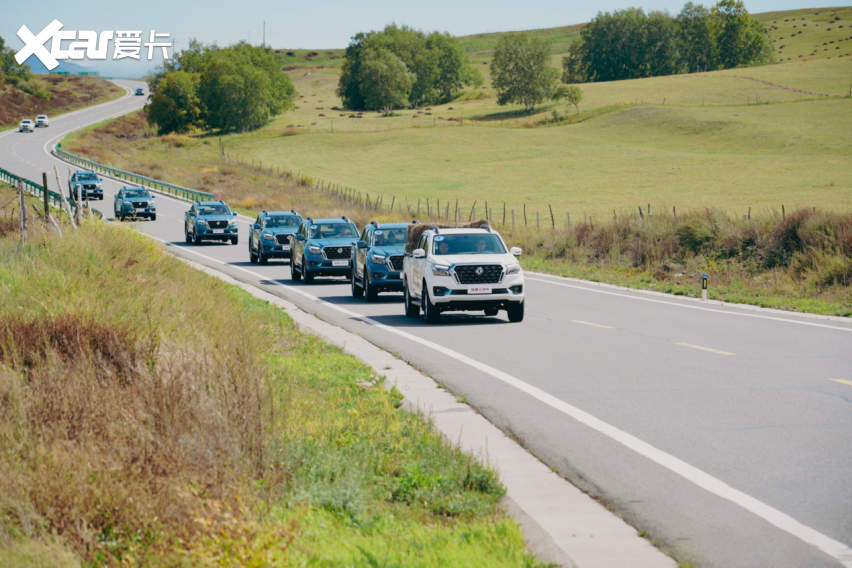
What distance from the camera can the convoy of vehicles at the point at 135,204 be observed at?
49.9 metres

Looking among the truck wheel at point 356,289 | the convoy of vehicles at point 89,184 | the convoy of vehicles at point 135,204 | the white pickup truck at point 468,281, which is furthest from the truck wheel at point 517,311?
the convoy of vehicles at point 89,184

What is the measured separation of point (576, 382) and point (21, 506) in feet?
24.2

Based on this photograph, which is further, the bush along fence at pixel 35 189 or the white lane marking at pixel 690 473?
the bush along fence at pixel 35 189

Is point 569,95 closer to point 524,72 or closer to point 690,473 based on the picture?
point 524,72

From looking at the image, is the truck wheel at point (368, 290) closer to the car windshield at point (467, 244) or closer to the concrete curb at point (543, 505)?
the car windshield at point (467, 244)

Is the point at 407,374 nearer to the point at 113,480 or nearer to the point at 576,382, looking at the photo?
the point at 576,382

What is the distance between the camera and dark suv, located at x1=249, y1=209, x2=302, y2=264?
32.3m

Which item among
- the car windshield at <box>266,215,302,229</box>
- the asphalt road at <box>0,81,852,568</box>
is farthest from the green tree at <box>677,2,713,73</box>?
the asphalt road at <box>0,81,852,568</box>

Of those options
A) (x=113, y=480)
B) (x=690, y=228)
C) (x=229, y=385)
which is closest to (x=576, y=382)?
(x=229, y=385)

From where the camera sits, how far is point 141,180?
73.0m

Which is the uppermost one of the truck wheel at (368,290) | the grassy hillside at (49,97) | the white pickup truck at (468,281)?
the grassy hillside at (49,97)

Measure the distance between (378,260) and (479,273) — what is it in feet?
15.7

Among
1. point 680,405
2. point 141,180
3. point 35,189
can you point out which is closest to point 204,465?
point 680,405

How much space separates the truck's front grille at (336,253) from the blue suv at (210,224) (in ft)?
54.6
